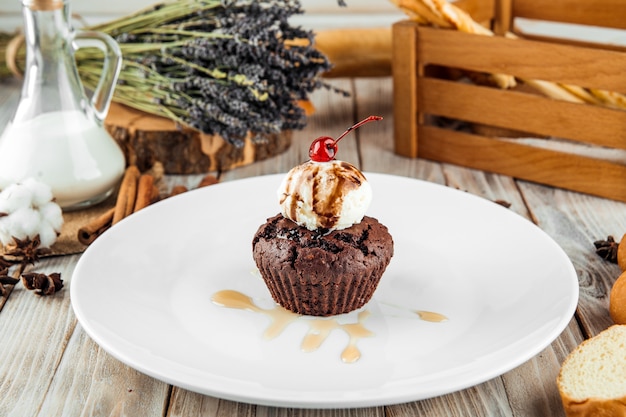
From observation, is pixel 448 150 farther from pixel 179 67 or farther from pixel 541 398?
pixel 541 398

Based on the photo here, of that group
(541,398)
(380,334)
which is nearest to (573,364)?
(541,398)

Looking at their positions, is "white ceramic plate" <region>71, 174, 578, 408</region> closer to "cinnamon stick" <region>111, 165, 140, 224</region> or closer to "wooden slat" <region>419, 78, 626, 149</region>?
"cinnamon stick" <region>111, 165, 140, 224</region>

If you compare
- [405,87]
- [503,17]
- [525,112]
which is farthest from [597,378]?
[503,17]

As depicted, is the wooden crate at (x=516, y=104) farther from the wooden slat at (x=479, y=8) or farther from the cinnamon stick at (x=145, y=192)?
the cinnamon stick at (x=145, y=192)

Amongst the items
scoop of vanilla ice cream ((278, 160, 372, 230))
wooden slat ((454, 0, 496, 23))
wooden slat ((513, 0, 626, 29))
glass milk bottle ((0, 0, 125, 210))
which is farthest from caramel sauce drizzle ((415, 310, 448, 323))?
wooden slat ((513, 0, 626, 29))

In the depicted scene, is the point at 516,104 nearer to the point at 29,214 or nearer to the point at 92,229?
the point at 92,229

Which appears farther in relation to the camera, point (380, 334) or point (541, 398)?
point (380, 334)

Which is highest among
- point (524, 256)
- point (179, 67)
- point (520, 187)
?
point (179, 67)

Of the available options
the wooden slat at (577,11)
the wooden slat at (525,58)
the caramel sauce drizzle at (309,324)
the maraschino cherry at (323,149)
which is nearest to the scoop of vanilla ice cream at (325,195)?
the maraschino cherry at (323,149)
